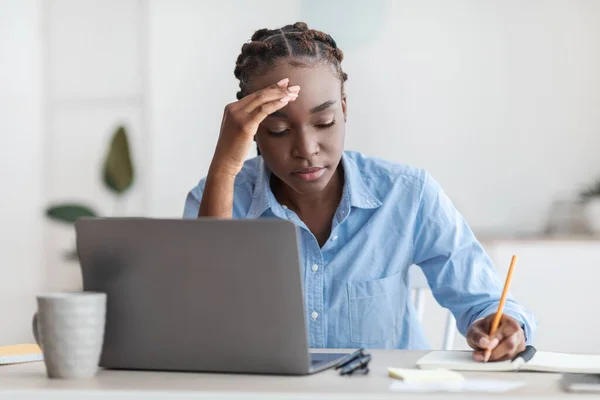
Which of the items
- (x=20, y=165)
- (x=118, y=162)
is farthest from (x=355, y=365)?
(x=20, y=165)

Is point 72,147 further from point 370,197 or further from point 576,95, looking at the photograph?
Answer: point 370,197

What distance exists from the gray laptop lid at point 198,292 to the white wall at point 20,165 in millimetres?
3191

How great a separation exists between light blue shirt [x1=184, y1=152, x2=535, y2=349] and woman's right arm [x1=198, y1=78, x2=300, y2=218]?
183mm

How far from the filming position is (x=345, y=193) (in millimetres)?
1752

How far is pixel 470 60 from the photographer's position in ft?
11.9

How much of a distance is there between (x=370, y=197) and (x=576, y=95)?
6.81ft

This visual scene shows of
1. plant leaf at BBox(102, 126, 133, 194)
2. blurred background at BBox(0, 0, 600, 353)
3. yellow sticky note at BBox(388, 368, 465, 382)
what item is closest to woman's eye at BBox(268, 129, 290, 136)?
yellow sticky note at BBox(388, 368, 465, 382)

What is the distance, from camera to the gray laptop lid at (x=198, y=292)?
107 centimetres

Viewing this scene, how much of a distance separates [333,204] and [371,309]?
0.23 metres

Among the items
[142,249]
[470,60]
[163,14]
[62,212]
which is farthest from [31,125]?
[142,249]

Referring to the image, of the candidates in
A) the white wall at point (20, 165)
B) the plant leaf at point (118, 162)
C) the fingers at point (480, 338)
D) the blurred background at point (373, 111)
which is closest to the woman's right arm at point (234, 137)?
the fingers at point (480, 338)

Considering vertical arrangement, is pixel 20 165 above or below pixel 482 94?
below

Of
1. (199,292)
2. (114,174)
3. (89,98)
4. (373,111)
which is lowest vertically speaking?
(199,292)

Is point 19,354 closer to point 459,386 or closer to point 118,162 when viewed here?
point 459,386
